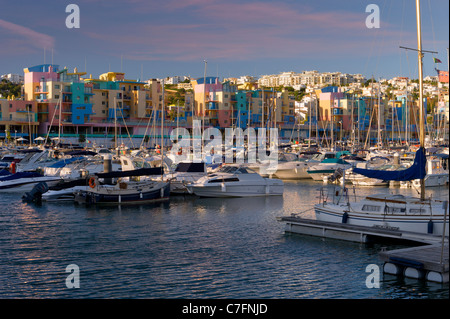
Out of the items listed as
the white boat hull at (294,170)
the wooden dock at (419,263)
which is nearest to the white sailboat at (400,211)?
the wooden dock at (419,263)

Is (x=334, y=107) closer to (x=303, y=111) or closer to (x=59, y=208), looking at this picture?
(x=303, y=111)

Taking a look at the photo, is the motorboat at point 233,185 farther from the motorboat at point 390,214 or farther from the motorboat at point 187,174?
the motorboat at point 390,214

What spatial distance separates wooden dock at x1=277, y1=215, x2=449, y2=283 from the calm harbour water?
351 millimetres

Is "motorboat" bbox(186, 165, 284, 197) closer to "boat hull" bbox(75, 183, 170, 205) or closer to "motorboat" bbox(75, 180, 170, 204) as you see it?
"motorboat" bbox(75, 180, 170, 204)

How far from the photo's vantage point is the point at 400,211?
72.0 ft

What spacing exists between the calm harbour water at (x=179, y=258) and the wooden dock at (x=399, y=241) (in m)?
0.35

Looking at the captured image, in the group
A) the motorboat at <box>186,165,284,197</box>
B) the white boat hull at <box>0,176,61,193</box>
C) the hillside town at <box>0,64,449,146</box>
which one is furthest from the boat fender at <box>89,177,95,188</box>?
the hillside town at <box>0,64,449,146</box>

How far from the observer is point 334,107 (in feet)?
433

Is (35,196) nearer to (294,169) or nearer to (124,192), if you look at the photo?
(124,192)

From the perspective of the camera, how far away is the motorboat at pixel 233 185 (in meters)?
37.6

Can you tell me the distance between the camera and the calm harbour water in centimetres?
1625

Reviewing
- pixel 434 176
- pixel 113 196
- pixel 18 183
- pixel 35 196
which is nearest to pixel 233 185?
pixel 113 196

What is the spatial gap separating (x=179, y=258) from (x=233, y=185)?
17775 mm
